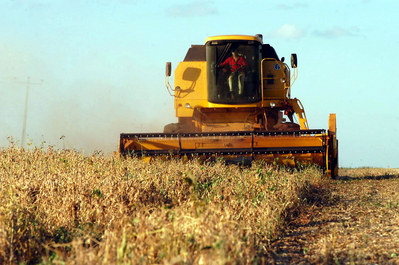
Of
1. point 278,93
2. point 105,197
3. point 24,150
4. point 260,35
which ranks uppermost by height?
point 260,35

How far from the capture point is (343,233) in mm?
4133

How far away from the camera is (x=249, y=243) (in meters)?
3.04

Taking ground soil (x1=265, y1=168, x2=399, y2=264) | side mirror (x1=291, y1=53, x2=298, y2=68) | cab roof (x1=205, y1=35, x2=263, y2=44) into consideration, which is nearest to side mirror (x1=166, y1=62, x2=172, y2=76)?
cab roof (x1=205, y1=35, x2=263, y2=44)

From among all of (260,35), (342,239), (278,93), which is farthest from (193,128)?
(342,239)

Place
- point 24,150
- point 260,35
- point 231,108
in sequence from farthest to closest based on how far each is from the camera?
point 260,35 < point 231,108 < point 24,150

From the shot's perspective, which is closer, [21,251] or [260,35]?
[21,251]

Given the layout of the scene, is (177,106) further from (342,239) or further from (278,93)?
(342,239)

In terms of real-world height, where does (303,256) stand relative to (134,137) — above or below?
below

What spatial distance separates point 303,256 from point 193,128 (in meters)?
7.30

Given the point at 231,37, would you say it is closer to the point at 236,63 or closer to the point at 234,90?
the point at 236,63

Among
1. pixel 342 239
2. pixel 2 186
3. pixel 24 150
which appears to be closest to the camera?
pixel 342 239

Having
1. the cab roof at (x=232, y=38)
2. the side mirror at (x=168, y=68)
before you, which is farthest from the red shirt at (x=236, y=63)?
the side mirror at (x=168, y=68)

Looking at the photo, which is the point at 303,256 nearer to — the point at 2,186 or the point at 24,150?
the point at 2,186

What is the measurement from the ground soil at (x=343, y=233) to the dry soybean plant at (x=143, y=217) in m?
0.18
